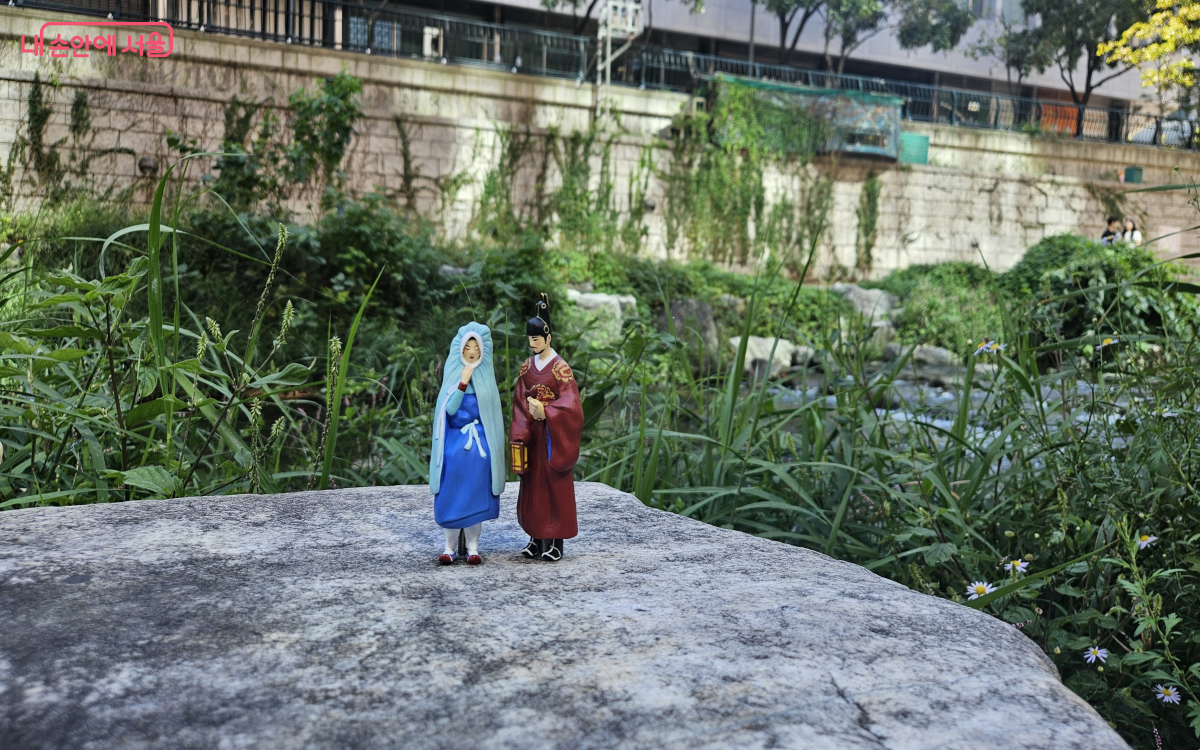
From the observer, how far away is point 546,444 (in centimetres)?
188

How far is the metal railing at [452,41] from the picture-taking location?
40.5 feet

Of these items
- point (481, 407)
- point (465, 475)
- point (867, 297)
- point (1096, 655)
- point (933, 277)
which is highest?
point (933, 277)

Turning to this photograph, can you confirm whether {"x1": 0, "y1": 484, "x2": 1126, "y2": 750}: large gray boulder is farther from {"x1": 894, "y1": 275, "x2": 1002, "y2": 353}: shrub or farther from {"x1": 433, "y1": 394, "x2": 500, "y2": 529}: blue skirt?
{"x1": 894, "y1": 275, "x2": 1002, "y2": 353}: shrub

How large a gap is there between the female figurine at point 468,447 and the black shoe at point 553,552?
131 mm

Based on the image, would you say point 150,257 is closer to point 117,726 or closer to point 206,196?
point 117,726

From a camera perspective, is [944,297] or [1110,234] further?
[944,297]

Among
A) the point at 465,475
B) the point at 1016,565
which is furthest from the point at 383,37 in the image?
the point at 1016,565

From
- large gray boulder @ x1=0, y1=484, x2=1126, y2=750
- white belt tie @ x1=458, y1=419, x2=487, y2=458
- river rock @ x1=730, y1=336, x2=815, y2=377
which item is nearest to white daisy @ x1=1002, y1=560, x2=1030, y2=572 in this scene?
large gray boulder @ x1=0, y1=484, x2=1126, y2=750

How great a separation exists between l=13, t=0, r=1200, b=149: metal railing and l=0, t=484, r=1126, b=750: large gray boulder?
12116 millimetres

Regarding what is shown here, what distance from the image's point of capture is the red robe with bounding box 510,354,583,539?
183 cm

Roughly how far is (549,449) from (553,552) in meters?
0.21

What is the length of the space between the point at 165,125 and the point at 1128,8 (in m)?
18.9

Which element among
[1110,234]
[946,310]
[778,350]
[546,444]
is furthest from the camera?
[946,310]

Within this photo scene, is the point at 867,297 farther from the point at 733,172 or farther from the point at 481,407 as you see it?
the point at 481,407
